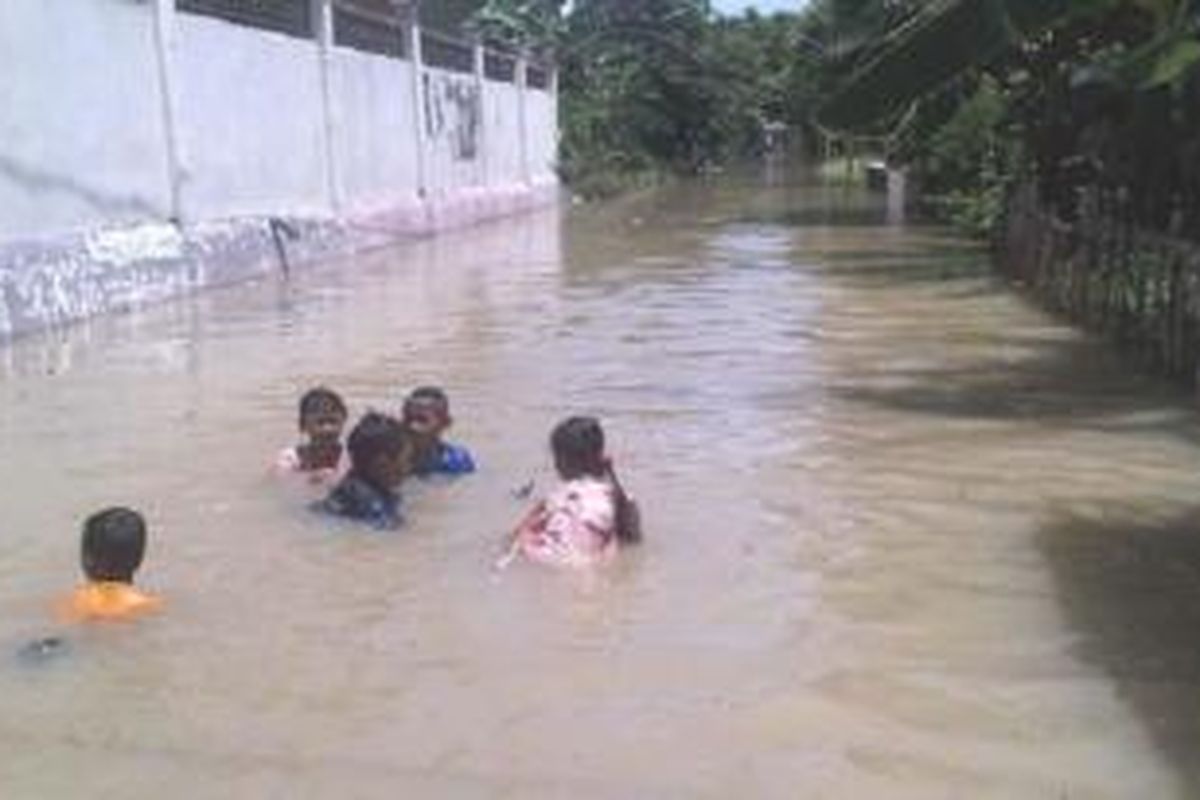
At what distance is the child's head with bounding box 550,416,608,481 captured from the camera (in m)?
8.16

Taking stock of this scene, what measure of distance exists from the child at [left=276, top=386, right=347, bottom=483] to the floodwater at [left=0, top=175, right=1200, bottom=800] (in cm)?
26

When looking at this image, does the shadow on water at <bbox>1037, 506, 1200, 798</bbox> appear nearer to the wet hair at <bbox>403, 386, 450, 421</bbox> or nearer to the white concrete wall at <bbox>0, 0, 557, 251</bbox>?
the wet hair at <bbox>403, 386, 450, 421</bbox>

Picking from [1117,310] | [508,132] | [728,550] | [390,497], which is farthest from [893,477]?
[508,132]

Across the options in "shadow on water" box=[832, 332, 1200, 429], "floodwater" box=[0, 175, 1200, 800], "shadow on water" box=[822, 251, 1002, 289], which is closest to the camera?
"floodwater" box=[0, 175, 1200, 800]

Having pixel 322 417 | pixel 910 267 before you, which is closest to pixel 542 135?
pixel 910 267

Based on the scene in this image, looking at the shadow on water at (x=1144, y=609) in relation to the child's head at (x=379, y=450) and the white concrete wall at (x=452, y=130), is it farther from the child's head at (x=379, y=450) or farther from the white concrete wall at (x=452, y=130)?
the white concrete wall at (x=452, y=130)

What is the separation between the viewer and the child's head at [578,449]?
321 inches

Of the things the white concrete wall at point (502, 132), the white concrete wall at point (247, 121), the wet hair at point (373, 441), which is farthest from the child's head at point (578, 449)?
the white concrete wall at point (502, 132)

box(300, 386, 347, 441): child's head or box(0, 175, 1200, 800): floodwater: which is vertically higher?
box(300, 386, 347, 441): child's head

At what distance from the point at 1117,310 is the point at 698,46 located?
200 ft

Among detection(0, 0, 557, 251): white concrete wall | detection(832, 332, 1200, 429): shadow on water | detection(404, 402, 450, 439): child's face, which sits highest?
detection(0, 0, 557, 251): white concrete wall

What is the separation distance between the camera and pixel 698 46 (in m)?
74.6

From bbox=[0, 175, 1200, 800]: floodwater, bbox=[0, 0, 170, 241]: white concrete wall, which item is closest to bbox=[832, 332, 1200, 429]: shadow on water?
bbox=[0, 175, 1200, 800]: floodwater

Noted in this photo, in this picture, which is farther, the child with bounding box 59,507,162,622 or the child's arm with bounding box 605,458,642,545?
the child's arm with bounding box 605,458,642,545
